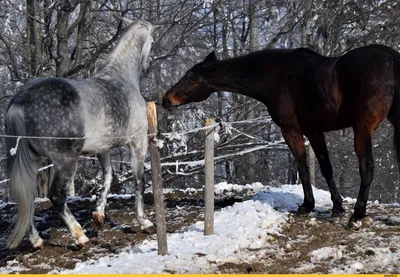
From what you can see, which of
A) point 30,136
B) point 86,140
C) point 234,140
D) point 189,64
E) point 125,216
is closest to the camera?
point 30,136

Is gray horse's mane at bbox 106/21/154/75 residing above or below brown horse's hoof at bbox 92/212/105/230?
above

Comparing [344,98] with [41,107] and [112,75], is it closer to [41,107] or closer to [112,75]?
[112,75]

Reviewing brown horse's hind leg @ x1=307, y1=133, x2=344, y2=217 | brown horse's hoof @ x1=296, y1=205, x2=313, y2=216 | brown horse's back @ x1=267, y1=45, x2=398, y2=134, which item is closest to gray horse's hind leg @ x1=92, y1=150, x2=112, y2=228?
brown horse's back @ x1=267, y1=45, x2=398, y2=134

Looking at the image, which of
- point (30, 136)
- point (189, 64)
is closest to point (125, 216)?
point (30, 136)

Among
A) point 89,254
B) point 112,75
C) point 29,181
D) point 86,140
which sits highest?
point 112,75

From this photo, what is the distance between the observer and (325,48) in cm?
1298

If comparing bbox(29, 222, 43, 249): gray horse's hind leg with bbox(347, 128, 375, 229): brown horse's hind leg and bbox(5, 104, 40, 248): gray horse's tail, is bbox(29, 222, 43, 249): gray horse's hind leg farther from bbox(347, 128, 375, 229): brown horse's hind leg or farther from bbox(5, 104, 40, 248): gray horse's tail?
bbox(347, 128, 375, 229): brown horse's hind leg

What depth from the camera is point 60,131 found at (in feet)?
14.7

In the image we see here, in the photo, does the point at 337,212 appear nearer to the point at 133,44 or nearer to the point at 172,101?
the point at 172,101

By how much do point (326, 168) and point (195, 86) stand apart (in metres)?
2.00

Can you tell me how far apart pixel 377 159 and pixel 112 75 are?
533 inches

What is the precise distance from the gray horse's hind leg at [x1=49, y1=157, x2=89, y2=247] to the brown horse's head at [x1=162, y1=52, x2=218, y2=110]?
78.2 inches

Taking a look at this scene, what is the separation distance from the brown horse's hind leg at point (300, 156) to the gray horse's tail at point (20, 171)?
2915 mm

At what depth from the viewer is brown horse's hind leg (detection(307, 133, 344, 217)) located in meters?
5.66
